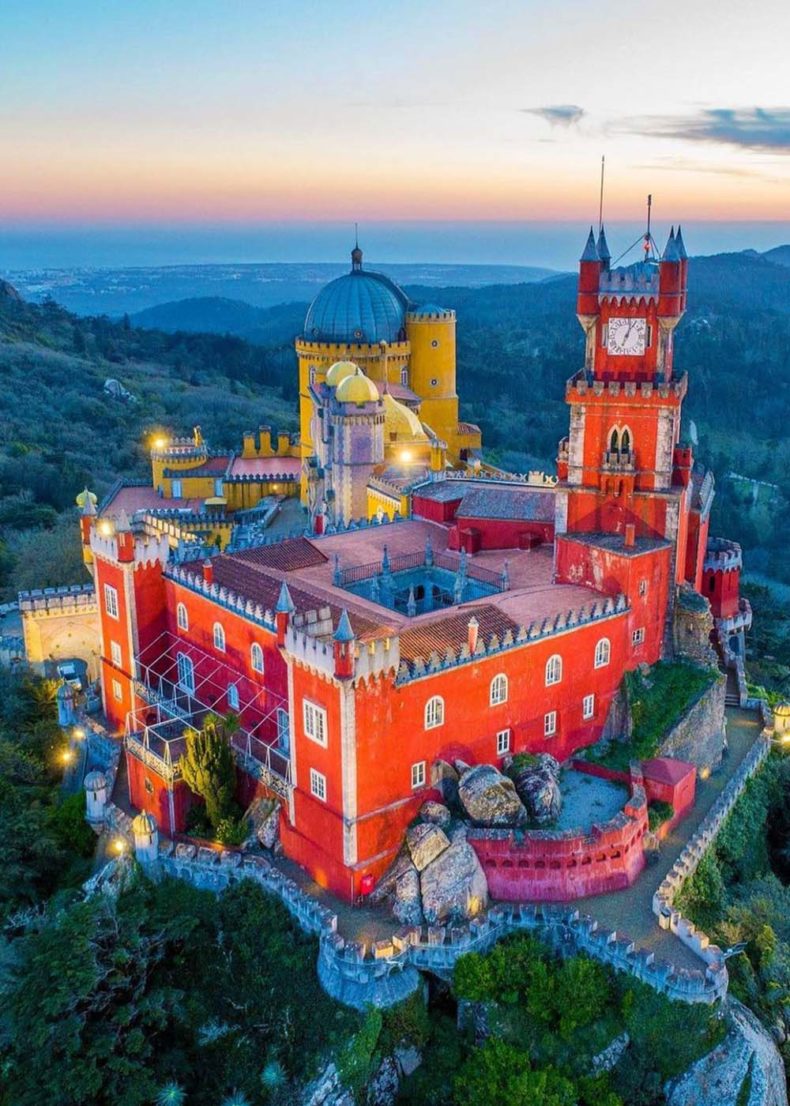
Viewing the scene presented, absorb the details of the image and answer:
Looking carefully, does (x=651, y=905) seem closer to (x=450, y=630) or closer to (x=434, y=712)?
(x=434, y=712)

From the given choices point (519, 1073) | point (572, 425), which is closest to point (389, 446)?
point (572, 425)

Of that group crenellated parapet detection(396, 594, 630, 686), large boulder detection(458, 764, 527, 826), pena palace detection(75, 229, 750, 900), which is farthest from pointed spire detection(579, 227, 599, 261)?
large boulder detection(458, 764, 527, 826)

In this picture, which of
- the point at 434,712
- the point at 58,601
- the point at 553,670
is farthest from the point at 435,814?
the point at 58,601

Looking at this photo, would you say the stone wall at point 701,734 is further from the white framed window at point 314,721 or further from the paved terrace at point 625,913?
the white framed window at point 314,721

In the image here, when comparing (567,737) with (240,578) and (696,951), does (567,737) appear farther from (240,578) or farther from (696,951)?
(240,578)

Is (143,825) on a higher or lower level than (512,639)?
lower
